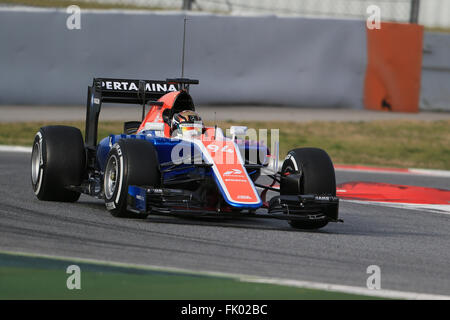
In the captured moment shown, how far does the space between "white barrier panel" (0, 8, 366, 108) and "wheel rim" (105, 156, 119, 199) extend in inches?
319

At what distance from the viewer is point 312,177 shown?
8414mm

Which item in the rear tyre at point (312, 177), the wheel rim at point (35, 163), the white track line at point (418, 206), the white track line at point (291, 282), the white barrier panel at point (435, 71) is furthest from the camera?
the white barrier panel at point (435, 71)

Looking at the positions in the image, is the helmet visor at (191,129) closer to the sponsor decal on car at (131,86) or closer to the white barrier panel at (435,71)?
the sponsor decal on car at (131,86)

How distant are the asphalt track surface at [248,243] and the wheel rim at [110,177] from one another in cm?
21

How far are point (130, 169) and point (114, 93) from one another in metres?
2.04

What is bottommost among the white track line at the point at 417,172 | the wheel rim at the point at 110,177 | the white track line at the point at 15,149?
the white track line at the point at 417,172

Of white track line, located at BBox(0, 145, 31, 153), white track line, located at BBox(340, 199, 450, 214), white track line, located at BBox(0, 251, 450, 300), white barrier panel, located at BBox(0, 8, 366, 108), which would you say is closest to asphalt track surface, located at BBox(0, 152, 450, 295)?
white track line, located at BBox(0, 251, 450, 300)

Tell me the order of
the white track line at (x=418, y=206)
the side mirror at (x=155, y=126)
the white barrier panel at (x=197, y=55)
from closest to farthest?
the side mirror at (x=155, y=126) < the white track line at (x=418, y=206) < the white barrier panel at (x=197, y=55)

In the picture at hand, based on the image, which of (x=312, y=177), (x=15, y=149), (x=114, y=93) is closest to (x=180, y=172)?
(x=312, y=177)

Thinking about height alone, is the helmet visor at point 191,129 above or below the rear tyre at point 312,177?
above

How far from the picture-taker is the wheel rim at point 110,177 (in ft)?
27.9

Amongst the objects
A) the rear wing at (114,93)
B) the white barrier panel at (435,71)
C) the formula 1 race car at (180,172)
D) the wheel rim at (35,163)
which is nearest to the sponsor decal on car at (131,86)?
the rear wing at (114,93)
